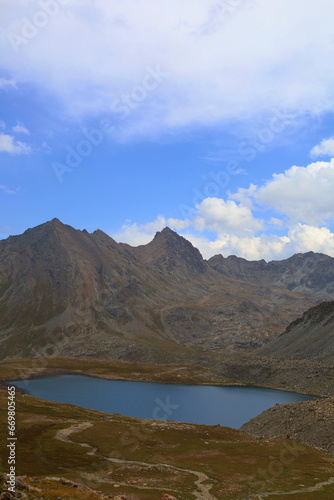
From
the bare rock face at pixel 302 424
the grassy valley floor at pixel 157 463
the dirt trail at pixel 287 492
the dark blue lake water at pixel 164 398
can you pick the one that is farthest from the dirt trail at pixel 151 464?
the dark blue lake water at pixel 164 398

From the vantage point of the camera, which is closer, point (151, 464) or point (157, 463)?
point (151, 464)

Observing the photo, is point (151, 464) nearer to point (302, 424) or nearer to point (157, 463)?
point (157, 463)

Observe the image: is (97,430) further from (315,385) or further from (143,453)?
(315,385)

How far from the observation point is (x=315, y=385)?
15338 cm

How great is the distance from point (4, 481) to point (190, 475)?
101 feet

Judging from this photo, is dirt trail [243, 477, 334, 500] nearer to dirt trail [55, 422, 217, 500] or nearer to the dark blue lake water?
dirt trail [55, 422, 217, 500]

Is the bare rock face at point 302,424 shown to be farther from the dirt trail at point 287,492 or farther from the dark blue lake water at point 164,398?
the dirt trail at point 287,492

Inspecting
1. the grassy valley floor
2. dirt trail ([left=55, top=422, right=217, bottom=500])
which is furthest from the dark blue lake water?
dirt trail ([left=55, top=422, right=217, bottom=500])

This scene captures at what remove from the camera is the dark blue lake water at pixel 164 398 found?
122250 millimetres

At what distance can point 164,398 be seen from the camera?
147m

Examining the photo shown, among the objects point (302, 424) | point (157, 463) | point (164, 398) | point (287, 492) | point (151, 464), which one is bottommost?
point (164, 398)

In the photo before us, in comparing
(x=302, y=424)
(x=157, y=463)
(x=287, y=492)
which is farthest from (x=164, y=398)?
(x=287, y=492)

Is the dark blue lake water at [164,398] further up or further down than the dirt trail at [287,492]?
further down

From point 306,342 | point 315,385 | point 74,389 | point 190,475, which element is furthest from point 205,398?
point 190,475
